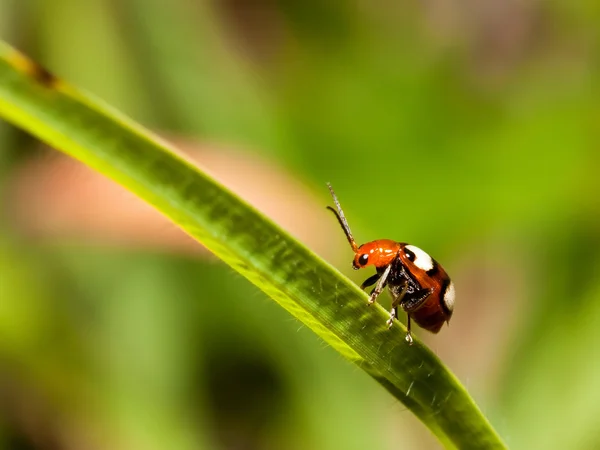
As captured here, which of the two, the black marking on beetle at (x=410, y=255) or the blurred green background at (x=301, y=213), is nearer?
the black marking on beetle at (x=410, y=255)

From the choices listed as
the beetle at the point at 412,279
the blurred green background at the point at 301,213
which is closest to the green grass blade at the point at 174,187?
the beetle at the point at 412,279

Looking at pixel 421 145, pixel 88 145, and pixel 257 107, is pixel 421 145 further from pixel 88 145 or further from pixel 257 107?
pixel 88 145

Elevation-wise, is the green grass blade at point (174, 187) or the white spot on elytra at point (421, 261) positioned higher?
the white spot on elytra at point (421, 261)

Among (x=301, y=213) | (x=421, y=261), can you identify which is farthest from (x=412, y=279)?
(x=301, y=213)

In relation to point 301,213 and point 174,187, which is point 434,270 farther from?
point 301,213

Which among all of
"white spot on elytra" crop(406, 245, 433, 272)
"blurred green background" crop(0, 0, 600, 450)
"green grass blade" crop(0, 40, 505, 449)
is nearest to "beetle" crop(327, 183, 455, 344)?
"white spot on elytra" crop(406, 245, 433, 272)

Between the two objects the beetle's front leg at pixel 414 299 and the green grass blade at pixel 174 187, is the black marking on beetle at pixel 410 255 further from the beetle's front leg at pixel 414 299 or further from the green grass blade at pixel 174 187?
the green grass blade at pixel 174 187

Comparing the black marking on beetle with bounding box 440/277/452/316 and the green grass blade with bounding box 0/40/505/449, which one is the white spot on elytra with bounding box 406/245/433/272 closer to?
the black marking on beetle with bounding box 440/277/452/316
